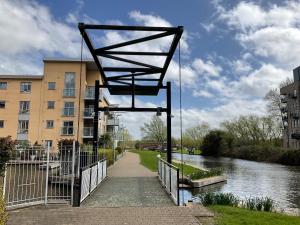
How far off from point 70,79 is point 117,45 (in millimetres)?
35890

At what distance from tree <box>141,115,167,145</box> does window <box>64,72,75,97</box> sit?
41.6 meters

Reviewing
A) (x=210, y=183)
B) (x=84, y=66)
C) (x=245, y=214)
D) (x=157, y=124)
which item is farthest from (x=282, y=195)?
(x=157, y=124)

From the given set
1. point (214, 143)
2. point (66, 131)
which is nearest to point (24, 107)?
point (66, 131)

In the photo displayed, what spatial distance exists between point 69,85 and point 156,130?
44.9 metres

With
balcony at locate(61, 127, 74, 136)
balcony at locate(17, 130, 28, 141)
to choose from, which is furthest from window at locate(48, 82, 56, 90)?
balcony at locate(17, 130, 28, 141)

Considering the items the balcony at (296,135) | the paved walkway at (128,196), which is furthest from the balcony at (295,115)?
the paved walkway at (128,196)

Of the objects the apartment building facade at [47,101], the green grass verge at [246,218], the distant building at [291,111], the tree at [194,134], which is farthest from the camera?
the tree at [194,134]

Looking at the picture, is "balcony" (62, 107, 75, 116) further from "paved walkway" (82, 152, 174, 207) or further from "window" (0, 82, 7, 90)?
"paved walkway" (82, 152, 174, 207)

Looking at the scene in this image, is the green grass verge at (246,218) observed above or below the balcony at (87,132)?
below

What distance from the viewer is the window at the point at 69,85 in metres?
43.9

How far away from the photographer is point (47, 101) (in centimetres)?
4384

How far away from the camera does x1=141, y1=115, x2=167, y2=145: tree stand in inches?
3361

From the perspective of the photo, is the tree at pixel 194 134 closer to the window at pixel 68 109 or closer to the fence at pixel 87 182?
the window at pixel 68 109

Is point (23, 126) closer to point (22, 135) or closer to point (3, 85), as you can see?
point (22, 135)
